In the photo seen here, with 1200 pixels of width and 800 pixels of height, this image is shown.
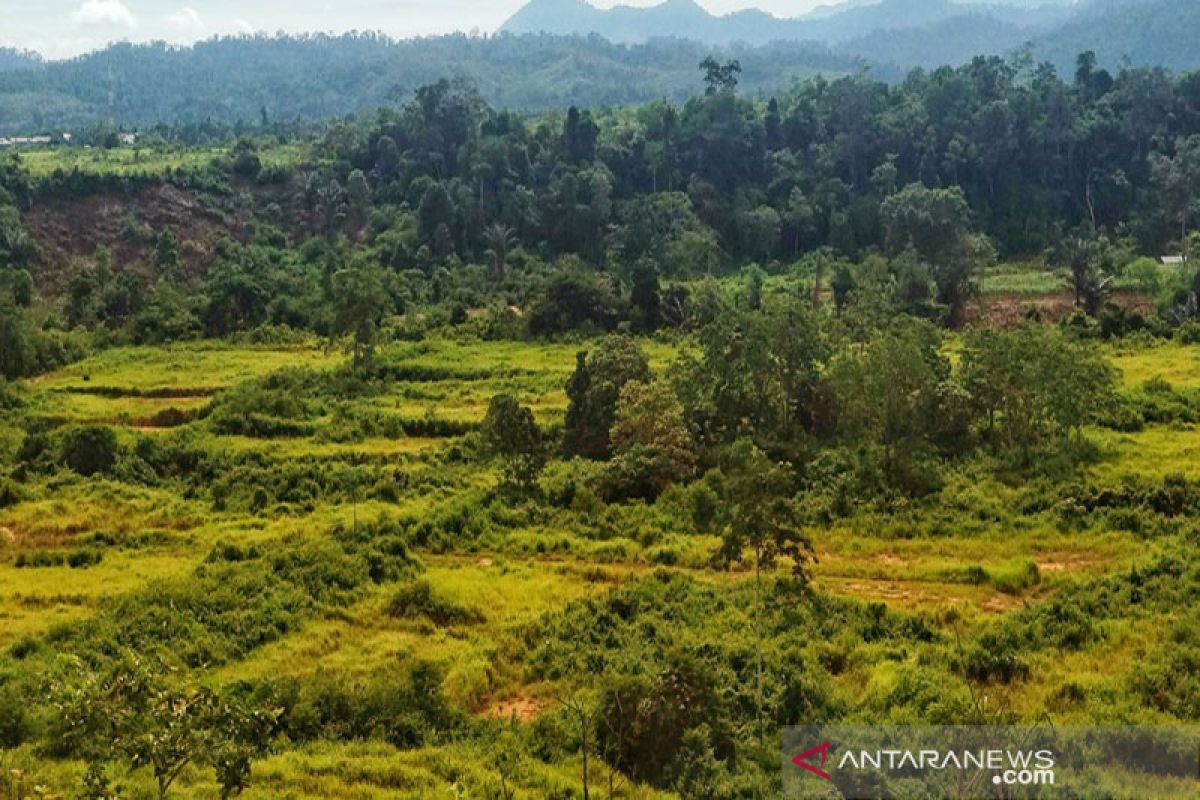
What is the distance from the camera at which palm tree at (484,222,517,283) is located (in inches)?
3162


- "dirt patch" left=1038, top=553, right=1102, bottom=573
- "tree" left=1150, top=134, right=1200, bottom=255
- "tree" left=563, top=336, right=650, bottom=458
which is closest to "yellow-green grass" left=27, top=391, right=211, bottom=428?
"tree" left=563, top=336, right=650, bottom=458

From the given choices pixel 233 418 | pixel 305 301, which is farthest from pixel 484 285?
pixel 233 418

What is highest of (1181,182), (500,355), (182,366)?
(1181,182)

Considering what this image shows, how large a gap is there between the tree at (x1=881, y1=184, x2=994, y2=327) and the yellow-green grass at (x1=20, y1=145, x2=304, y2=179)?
52921 millimetres

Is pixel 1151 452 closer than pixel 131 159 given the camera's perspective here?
Yes

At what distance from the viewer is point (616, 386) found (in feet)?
126

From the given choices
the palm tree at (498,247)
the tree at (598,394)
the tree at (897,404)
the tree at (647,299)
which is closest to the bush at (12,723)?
the tree at (598,394)

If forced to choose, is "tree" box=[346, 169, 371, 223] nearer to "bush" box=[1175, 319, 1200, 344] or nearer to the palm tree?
the palm tree

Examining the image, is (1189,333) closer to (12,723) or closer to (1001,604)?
(1001,604)

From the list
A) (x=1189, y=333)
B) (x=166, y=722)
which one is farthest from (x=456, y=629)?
(x=1189, y=333)

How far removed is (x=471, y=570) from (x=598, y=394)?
11.5 metres

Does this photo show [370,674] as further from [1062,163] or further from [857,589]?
[1062,163]

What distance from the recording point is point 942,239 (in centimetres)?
7169

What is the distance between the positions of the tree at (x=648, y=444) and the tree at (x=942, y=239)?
35.1 metres
